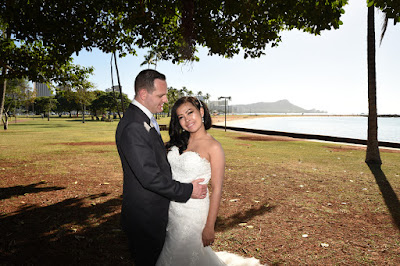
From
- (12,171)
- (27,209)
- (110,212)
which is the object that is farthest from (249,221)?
(12,171)

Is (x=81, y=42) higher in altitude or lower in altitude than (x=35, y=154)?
higher

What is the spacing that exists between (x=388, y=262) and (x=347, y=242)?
0.78 m

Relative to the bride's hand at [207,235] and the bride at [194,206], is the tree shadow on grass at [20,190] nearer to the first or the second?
the bride at [194,206]

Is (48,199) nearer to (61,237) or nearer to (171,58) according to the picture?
(61,237)

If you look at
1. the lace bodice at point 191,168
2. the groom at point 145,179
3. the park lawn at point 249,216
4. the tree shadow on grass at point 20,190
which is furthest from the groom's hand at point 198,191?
the tree shadow on grass at point 20,190

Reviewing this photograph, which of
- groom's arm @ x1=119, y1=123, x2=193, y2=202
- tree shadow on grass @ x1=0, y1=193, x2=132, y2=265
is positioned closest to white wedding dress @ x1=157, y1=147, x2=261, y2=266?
groom's arm @ x1=119, y1=123, x2=193, y2=202

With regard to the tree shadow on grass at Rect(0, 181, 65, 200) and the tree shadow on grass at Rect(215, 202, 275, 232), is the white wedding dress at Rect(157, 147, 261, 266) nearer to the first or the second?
the tree shadow on grass at Rect(215, 202, 275, 232)

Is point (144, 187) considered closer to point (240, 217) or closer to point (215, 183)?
point (215, 183)

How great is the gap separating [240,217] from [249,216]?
0.82ft

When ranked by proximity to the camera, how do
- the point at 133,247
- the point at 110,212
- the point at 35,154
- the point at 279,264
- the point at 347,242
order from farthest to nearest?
the point at 35,154 < the point at 110,212 < the point at 347,242 < the point at 279,264 < the point at 133,247

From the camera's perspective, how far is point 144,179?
2367 mm

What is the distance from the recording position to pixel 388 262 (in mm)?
4348

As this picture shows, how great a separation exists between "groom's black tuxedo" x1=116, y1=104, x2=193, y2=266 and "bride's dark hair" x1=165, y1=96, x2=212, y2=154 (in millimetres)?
760

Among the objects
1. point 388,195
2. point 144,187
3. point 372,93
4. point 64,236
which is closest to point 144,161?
point 144,187
